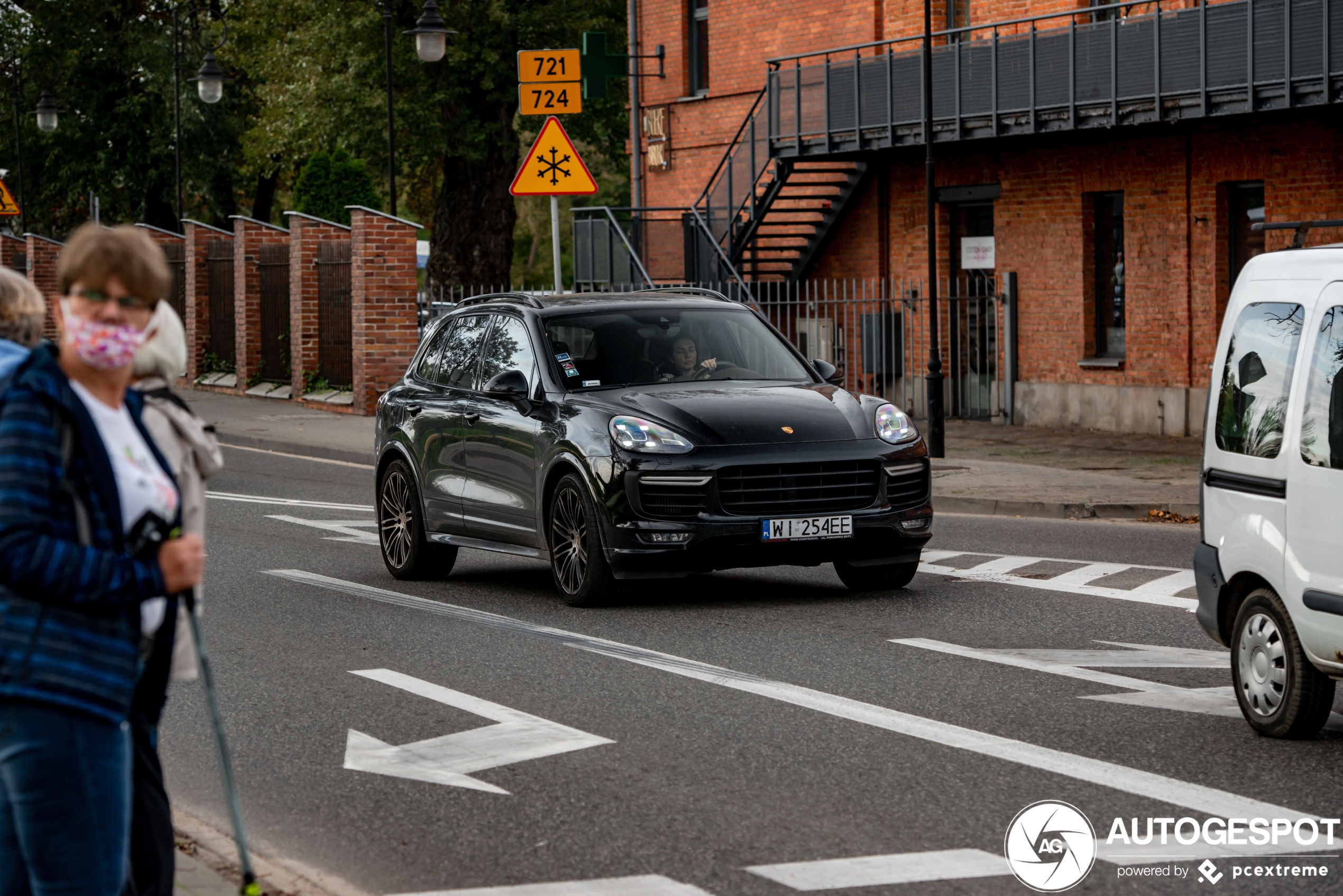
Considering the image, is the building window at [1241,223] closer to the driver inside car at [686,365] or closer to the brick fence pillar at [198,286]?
the driver inside car at [686,365]

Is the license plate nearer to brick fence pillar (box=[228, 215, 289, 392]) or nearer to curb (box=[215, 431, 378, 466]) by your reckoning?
curb (box=[215, 431, 378, 466])

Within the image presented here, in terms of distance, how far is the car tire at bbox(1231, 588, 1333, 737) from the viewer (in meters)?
7.09

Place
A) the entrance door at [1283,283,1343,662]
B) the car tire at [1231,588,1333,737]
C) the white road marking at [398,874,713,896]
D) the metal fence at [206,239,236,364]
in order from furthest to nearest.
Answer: the metal fence at [206,239,236,364]
the car tire at [1231,588,1333,737]
the entrance door at [1283,283,1343,662]
the white road marking at [398,874,713,896]

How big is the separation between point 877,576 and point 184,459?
25.2 feet

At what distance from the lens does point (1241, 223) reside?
922 inches

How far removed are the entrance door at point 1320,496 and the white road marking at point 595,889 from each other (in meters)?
2.66

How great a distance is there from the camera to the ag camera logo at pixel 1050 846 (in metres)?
5.48

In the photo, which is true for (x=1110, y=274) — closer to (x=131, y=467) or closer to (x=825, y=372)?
(x=825, y=372)

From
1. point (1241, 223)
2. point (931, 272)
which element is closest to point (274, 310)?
point (931, 272)

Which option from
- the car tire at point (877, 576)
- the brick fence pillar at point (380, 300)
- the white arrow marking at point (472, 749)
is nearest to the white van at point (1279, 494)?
the white arrow marking at point (472, 749)

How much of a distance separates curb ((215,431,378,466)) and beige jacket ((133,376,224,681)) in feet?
60.5

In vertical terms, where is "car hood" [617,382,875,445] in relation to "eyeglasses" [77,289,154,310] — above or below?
below

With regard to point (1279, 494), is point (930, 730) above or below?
below

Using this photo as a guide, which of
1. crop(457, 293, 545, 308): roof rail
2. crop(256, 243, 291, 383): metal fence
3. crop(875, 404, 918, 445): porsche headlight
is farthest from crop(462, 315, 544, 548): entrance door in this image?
crop(256, 243, 291, 383): metal fence
